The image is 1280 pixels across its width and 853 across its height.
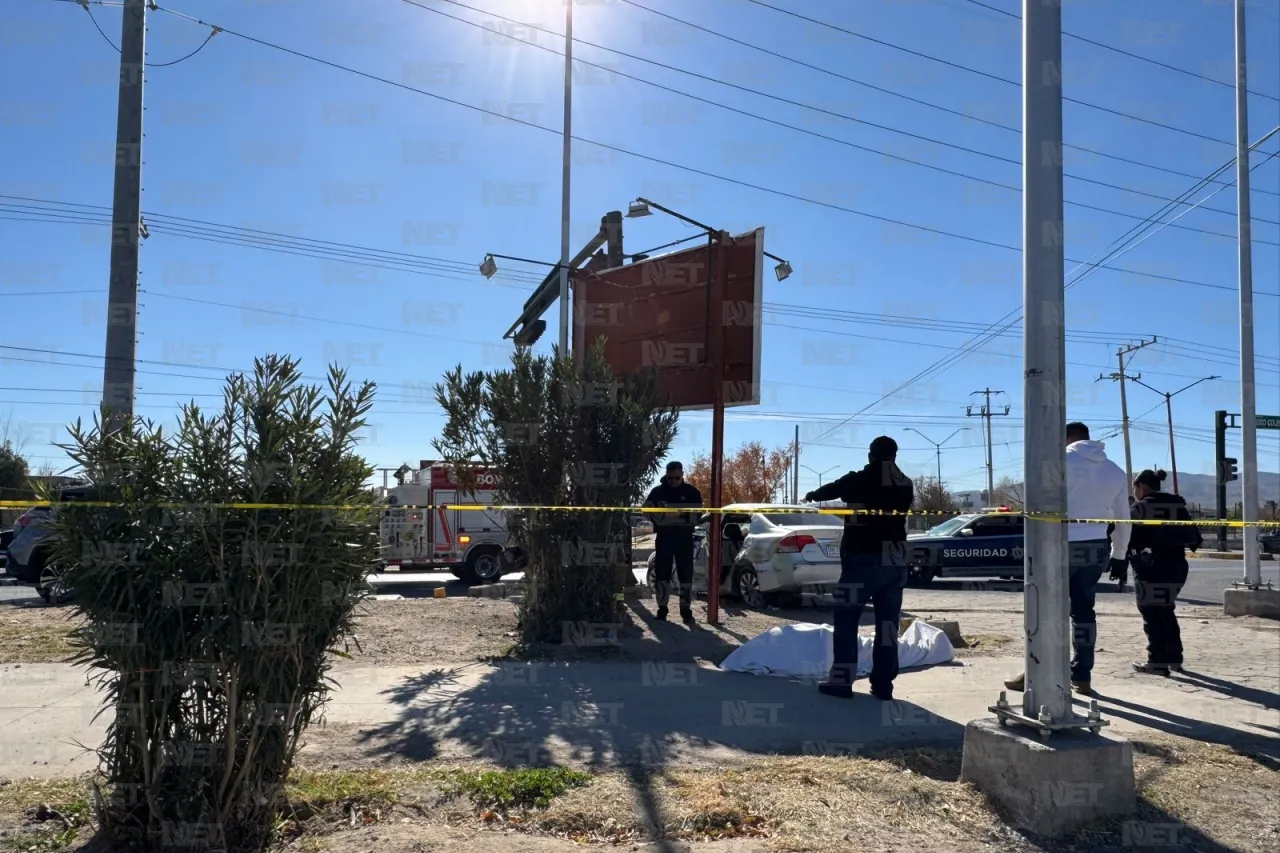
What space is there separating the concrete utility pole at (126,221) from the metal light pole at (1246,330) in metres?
13.6

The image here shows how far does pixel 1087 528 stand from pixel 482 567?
14.8 m

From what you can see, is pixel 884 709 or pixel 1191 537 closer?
pixel 884 709

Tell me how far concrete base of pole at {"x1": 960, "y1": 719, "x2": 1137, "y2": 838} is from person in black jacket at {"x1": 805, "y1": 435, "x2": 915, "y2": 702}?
2.18 m

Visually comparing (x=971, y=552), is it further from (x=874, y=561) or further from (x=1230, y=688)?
(x=874, y=561)

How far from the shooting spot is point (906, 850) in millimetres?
3982

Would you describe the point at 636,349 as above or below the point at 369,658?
above

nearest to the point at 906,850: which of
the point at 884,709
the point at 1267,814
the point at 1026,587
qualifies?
the point at 1026,587

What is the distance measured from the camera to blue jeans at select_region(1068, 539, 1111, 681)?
22.6 feet

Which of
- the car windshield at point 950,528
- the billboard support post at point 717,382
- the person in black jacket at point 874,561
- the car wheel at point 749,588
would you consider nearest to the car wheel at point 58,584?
the person in black jacket at point 874,561

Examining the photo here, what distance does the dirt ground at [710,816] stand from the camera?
3992 mm

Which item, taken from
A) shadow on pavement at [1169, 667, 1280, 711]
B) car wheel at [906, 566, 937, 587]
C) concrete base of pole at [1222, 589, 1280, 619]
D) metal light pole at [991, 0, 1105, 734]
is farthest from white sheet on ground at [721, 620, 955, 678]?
car wheel at [906, 566, 937, 587]

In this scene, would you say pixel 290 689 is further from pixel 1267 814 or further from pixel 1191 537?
pixel 1191 537

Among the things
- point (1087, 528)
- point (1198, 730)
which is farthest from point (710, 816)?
point (1087, 528)

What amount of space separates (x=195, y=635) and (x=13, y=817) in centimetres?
136
